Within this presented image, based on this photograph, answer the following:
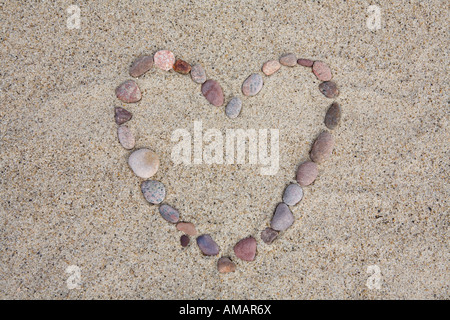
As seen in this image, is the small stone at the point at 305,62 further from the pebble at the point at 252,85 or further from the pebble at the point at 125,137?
the pebble at the point at 125,137

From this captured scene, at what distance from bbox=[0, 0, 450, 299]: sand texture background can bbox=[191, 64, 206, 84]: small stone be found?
4 centimetres

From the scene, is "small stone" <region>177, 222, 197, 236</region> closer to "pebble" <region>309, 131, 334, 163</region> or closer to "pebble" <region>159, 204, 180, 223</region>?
"pebble" <region>159, 204, 180, 223</region>

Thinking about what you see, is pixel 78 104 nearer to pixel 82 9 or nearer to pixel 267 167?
pixel 82 9

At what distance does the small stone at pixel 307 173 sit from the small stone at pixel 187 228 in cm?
54

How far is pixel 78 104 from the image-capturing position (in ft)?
5.33

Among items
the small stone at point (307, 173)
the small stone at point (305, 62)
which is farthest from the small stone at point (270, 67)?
the small stone at point (307, 173)

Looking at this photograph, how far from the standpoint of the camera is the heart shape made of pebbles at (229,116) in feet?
5.21

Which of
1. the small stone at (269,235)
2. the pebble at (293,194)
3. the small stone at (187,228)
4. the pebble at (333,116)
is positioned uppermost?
the pebble at (333,116)

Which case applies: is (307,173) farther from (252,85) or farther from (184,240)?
(184,240)

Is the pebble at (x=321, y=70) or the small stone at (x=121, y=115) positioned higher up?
the pebble at (x=321, y=70)

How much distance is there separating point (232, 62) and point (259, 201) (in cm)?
67

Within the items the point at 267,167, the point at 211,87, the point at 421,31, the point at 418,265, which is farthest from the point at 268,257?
the point at 421,31

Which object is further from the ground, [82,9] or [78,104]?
[82,9]
